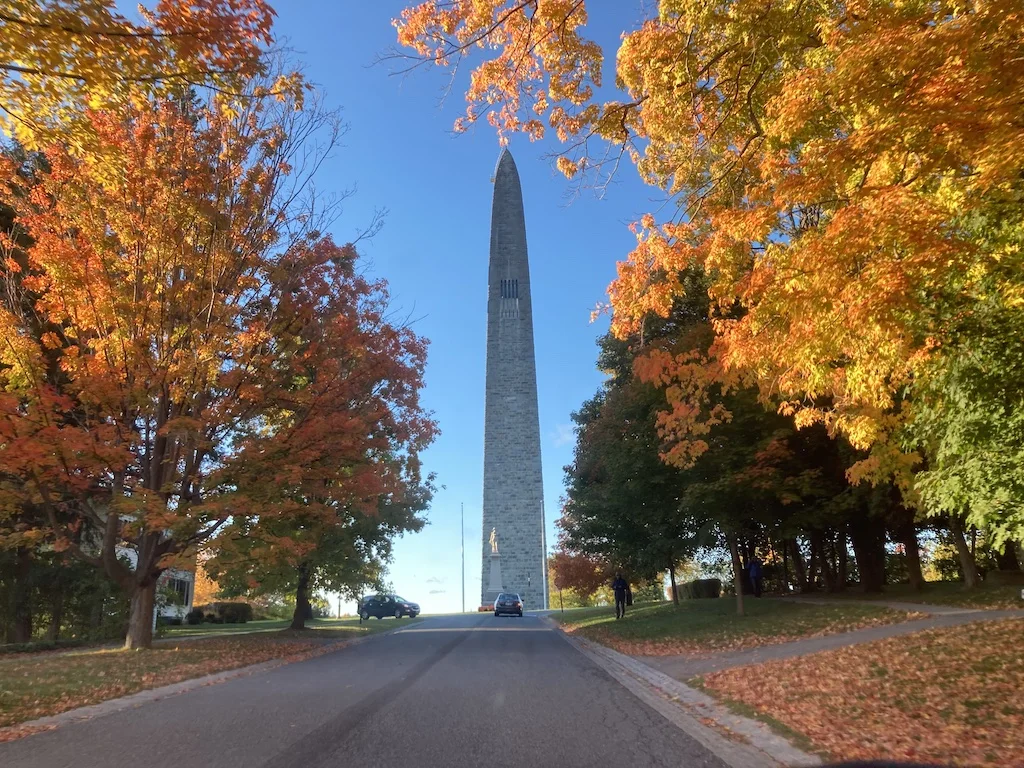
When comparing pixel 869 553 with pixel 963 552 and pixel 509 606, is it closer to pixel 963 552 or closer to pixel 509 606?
pixel 963 552

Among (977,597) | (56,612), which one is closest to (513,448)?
(56,612)

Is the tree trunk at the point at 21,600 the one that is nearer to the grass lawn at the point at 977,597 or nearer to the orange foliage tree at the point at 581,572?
the grass lawn at the point at 977,597

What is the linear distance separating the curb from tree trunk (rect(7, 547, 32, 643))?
17.8m

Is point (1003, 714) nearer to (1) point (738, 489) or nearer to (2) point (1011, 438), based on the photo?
(2) point (1011, 438)

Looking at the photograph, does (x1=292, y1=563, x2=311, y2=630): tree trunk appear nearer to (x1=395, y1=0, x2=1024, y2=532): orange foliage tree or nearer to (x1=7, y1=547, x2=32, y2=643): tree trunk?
A: (x1=7, y1=547, x2=32, y2=643): tree trunk

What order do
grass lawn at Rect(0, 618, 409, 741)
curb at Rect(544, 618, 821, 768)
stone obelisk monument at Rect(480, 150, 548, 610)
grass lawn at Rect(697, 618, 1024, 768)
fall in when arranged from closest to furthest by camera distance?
1. grass lawn at Rect(697, 618, 1024, 768)
2. curb at Rect(544, 618, 821, 768)
3. grass lawn at Rect(0, 618, 409, 741)
4. stone obelisk monument at Rect(480, 150, 548, 610)

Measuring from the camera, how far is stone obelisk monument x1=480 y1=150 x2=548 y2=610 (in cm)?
5378

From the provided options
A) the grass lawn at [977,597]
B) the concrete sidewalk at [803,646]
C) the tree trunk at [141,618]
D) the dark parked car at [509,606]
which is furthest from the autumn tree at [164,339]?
the dark parked car at [509,606]

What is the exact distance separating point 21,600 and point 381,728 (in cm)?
1917

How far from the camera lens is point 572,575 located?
128 feet

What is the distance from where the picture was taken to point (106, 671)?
11.9 metres

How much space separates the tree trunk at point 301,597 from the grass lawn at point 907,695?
58.8 ft

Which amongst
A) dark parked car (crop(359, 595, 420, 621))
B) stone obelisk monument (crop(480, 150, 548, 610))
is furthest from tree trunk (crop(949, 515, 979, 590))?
stone obelisk monument (crop(480, 150, 548, 610))

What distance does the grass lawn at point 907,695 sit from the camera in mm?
5434
